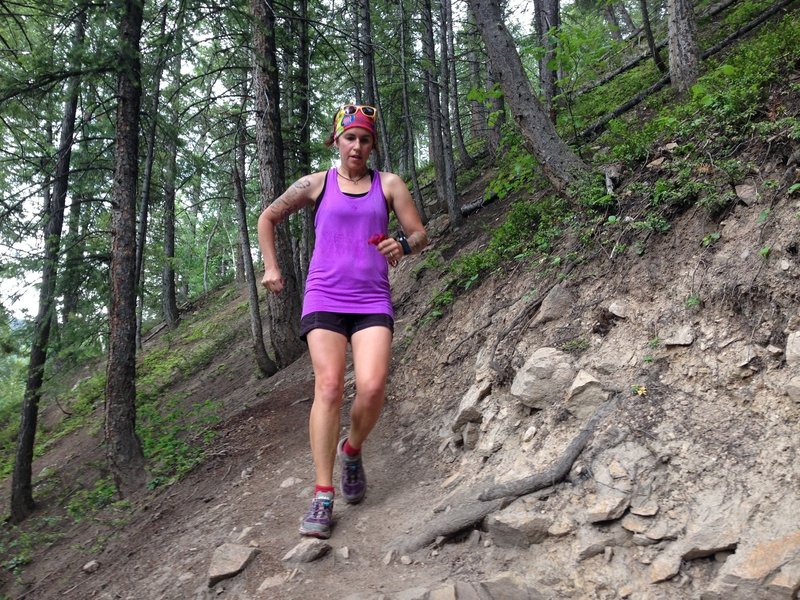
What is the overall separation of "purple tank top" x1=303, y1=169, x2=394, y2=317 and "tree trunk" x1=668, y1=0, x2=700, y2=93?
595 cm

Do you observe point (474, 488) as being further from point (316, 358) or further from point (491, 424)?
point (316, 358)

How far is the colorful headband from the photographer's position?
3467mm

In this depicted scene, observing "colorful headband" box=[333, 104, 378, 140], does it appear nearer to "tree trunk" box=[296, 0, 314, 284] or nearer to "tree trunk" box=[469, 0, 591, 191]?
"tree trunk" box=[469, 0, 591, 191]

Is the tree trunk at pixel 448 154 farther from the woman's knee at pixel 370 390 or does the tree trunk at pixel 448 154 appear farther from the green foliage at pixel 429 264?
the woman's knee at pixel 370 390

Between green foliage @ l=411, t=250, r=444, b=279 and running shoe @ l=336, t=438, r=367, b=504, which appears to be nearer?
running shoe @ l=336, t=438, r=367, b=504

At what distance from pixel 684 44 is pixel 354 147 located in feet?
20.2

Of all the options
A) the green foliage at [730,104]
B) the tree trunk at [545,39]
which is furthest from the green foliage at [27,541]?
the tree trunk at [545,39]

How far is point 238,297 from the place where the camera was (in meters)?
18.7

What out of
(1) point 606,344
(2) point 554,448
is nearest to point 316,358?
(2) point 554,448

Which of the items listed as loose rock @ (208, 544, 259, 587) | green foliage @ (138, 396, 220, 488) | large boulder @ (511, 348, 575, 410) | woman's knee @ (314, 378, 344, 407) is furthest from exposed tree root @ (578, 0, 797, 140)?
loose rock @ (208, 544, 259, 587)

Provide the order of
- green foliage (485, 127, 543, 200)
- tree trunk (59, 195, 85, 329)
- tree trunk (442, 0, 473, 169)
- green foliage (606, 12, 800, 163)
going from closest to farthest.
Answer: green foliage (606, 12, 800, 163)
green foliage (485, 127, 543, 200)
tree trunk (59, 195, 85, 329)
tree trunk (442, 0, 473, 169)

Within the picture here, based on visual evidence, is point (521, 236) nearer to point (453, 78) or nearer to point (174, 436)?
point (174, 436)

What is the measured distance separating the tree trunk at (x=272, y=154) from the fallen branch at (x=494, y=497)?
19.1 feet

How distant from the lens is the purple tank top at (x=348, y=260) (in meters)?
3.35
